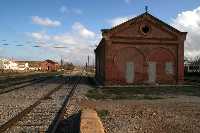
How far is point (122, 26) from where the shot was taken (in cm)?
3559

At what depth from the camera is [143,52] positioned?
36094mm

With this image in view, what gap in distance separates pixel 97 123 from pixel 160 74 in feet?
86.9

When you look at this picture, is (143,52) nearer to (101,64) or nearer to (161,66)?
(161,66)

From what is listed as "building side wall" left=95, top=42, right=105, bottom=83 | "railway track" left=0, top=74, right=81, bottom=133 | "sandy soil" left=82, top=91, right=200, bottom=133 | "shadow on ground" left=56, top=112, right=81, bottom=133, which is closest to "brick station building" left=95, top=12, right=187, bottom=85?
"building side wall" left=95, top=42, right=105, bottom=83

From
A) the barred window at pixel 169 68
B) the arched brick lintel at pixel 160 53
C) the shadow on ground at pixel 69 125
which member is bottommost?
the shadow on ground at pixel 69 125

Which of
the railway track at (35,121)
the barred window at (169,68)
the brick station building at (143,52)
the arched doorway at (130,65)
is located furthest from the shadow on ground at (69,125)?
the barred window at (169,68)

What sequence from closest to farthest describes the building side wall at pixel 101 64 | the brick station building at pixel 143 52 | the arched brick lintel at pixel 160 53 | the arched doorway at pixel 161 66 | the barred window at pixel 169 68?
1. the brick station building at pixel 143 52
2. the arched brick lintel at pixel 160 53
3. the arched doorway at pixel 161 66
4. the barred window at pixel 169 68
5. the building side wall at pixel 101 64

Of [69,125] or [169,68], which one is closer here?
[69,125]

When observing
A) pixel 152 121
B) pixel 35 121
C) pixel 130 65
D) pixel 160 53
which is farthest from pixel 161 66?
pixel 35 121

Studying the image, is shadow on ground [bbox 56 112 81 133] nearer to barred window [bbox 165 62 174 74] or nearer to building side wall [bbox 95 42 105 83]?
barred window [bbox 165 62 174 74]

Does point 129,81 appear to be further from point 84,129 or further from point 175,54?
point 84,129

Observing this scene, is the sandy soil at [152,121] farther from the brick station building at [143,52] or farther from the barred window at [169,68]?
the barred window at [169,68]

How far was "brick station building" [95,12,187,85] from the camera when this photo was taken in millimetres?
35438

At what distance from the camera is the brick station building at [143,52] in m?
35.4
